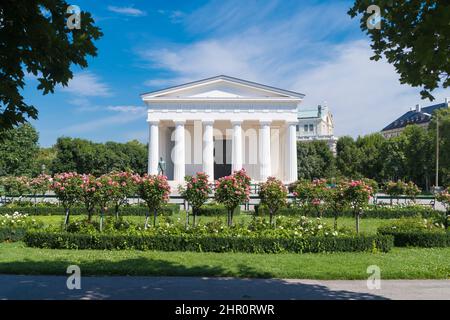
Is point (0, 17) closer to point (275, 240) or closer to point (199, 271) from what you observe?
point (199, 271)

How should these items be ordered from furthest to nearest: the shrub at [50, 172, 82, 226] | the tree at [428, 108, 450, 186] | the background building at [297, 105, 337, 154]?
1. the background building at [297, 105, 337, 154]
2. the tree at [428, 108, 450, 186]
3. the shrub at [50, 172, 82, 226]

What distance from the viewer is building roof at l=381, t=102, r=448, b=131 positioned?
108 metres

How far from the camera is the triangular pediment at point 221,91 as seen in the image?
180 ft

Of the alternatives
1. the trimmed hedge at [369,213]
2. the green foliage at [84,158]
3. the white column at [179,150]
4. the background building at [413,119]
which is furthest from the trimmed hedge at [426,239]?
the background building at [413,119]

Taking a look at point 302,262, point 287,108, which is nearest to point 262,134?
point 287,108

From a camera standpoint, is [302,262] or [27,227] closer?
[302,262]

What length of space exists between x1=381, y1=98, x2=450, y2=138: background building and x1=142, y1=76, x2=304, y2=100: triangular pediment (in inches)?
2585

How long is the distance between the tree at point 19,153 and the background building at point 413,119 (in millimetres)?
93391

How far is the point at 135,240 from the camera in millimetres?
12883

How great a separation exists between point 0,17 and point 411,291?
8801 millimetres

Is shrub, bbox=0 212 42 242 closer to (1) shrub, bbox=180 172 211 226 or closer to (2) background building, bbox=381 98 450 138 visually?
(1) shrub, bbox=180 172 211 226

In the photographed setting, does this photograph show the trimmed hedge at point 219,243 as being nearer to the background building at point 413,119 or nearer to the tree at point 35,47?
the tree at point 35,47

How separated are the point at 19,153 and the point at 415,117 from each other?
338 ft

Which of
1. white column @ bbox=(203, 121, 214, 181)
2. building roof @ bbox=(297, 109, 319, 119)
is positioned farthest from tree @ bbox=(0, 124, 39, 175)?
building roof @ bbox=(297, 109, 319, 119)
